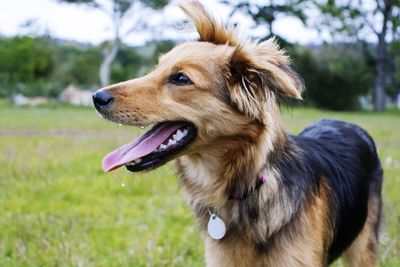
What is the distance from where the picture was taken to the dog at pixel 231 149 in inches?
110

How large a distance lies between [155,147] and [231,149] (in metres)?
0.43

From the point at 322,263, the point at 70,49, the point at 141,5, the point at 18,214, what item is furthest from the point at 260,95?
the point at 70,49

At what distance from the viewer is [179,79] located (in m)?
2.92

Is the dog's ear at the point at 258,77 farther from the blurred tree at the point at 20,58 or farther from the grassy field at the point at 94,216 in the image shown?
the blurred tree at the point at 20,58

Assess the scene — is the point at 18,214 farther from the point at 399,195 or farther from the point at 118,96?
the point at 399,195

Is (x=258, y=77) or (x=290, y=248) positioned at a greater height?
(x=258, y=77)

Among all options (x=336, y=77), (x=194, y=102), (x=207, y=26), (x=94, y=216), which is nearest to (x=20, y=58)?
(x=336, y=77)

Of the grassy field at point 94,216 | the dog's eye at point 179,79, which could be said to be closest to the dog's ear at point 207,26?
the dog's eye at point 179,79

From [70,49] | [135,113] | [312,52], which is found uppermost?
[135,113]

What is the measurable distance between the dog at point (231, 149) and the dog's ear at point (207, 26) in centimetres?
12

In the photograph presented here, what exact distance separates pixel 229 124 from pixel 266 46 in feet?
1.60

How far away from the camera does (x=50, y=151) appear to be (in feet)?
30.4

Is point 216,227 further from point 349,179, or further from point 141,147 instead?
point 349,179

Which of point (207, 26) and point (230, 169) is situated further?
point (207, 26)
